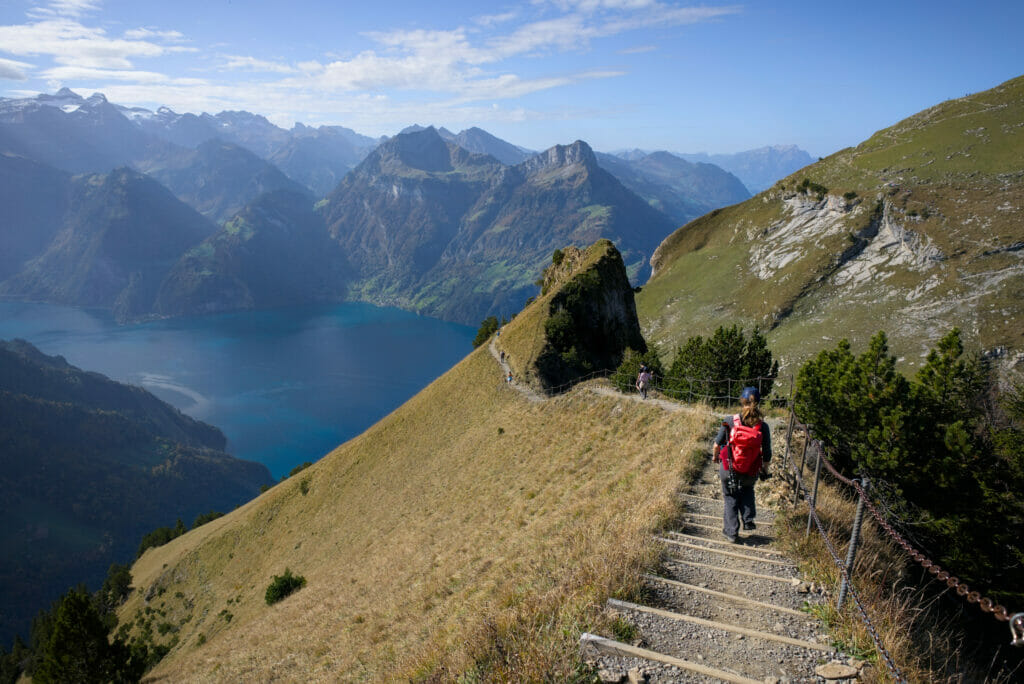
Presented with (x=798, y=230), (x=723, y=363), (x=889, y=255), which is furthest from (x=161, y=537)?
(x=798, y=230)

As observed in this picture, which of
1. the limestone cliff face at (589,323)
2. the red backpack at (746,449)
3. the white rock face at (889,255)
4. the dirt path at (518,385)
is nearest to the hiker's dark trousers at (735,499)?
the red backpack at (746,449)

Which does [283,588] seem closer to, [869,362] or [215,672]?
[215,672]

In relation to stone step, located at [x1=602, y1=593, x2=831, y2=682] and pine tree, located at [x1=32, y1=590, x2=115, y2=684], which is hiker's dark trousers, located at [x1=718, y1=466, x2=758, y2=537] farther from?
pine tree, located at [x1=32, y1=590, x2=115, y2=684]

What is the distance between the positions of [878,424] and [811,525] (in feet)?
44.7

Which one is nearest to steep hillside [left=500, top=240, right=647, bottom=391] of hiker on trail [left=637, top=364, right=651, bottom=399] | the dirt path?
the dirt path

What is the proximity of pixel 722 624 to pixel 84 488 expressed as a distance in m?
228

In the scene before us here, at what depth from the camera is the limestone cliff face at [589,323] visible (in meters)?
43.2

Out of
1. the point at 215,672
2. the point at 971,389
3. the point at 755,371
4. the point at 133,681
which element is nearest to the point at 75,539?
the point at 133,681

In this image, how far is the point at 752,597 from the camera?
7.95 m

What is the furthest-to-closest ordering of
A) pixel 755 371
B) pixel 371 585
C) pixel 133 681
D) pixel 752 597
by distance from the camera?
pixel 755 371
pixel 133 681
pixel 371 585
pixel 752 597

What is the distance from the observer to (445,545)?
21047mm

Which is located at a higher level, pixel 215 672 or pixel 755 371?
pixel 755 371

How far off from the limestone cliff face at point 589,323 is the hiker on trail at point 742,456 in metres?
28.6

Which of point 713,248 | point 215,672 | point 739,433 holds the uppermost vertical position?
point 713,248
